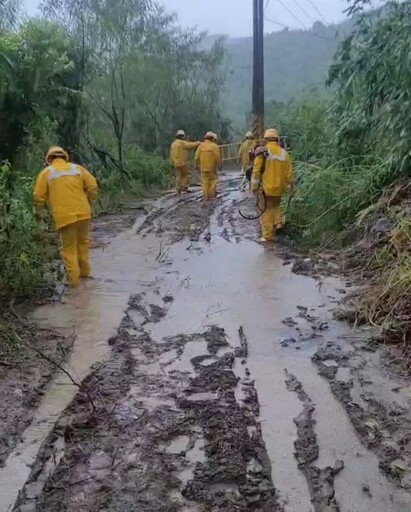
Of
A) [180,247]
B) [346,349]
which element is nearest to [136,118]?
[180,247]

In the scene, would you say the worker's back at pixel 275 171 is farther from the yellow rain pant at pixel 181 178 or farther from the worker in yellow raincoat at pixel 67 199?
the yellow rain pant at pixel 181 178

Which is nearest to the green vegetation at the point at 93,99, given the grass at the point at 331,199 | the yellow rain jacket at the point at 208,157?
the yellow rain jacket at the point at 208,157

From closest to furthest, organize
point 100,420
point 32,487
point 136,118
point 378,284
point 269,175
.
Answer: point 32,487 → point 100,420 → point 378,284 → point 269,175 → point 136,118

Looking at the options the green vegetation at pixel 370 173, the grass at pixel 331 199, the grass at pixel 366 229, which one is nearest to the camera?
the grass at pixel 366 229

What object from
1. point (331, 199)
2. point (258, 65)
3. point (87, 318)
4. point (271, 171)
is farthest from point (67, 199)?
point (258, 65)

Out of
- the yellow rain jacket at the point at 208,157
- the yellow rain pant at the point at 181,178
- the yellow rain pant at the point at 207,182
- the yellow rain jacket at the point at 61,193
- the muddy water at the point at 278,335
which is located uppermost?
the yellow rain jacket at the point at 61,193

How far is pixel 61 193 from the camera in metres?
7.70

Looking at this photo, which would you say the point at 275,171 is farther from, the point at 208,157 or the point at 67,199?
the point at 208,157

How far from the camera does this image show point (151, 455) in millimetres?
3773

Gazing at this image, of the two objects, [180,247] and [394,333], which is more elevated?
[394,333]

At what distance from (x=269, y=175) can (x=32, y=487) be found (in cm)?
746

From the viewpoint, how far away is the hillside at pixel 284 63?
58.6m

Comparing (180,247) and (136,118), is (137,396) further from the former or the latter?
(136,118)

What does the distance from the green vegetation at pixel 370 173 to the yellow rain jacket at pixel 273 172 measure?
566 millimetres
